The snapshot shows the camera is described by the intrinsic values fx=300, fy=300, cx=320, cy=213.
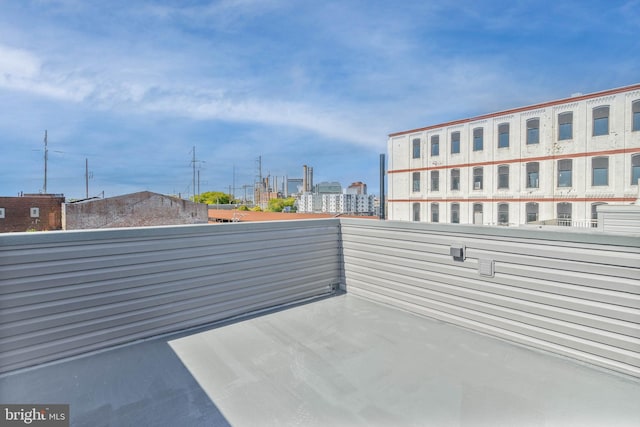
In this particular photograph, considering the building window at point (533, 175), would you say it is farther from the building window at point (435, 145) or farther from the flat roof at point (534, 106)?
the building window at point (435, 145)

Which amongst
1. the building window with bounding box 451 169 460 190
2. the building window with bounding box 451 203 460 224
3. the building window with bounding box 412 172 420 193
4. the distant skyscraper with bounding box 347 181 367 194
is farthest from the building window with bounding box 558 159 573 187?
the distant skyscraper with bounding box 347 181 367 194

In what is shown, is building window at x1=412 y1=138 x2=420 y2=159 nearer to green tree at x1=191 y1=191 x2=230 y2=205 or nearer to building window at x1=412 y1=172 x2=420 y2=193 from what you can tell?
building window at x1=412 y1=172 x2=420 y2=193

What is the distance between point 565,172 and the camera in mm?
15320

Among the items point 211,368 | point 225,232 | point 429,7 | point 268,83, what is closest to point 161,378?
point 211,368

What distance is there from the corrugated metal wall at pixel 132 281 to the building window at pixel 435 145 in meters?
18.3

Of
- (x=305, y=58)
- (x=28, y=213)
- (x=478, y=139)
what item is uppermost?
(x=305, y=58)

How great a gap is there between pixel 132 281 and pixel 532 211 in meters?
19.0

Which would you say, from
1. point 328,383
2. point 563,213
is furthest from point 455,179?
point 328,383

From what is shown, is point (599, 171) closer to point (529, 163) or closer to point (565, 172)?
point (565, 172)

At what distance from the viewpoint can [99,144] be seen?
3997 centimetres

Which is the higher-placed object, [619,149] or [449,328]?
[619,149]

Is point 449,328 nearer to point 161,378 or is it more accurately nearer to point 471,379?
point 471,379

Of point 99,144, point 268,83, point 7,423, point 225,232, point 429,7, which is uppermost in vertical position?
point 99,144

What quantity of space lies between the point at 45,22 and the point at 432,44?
24.5ft
